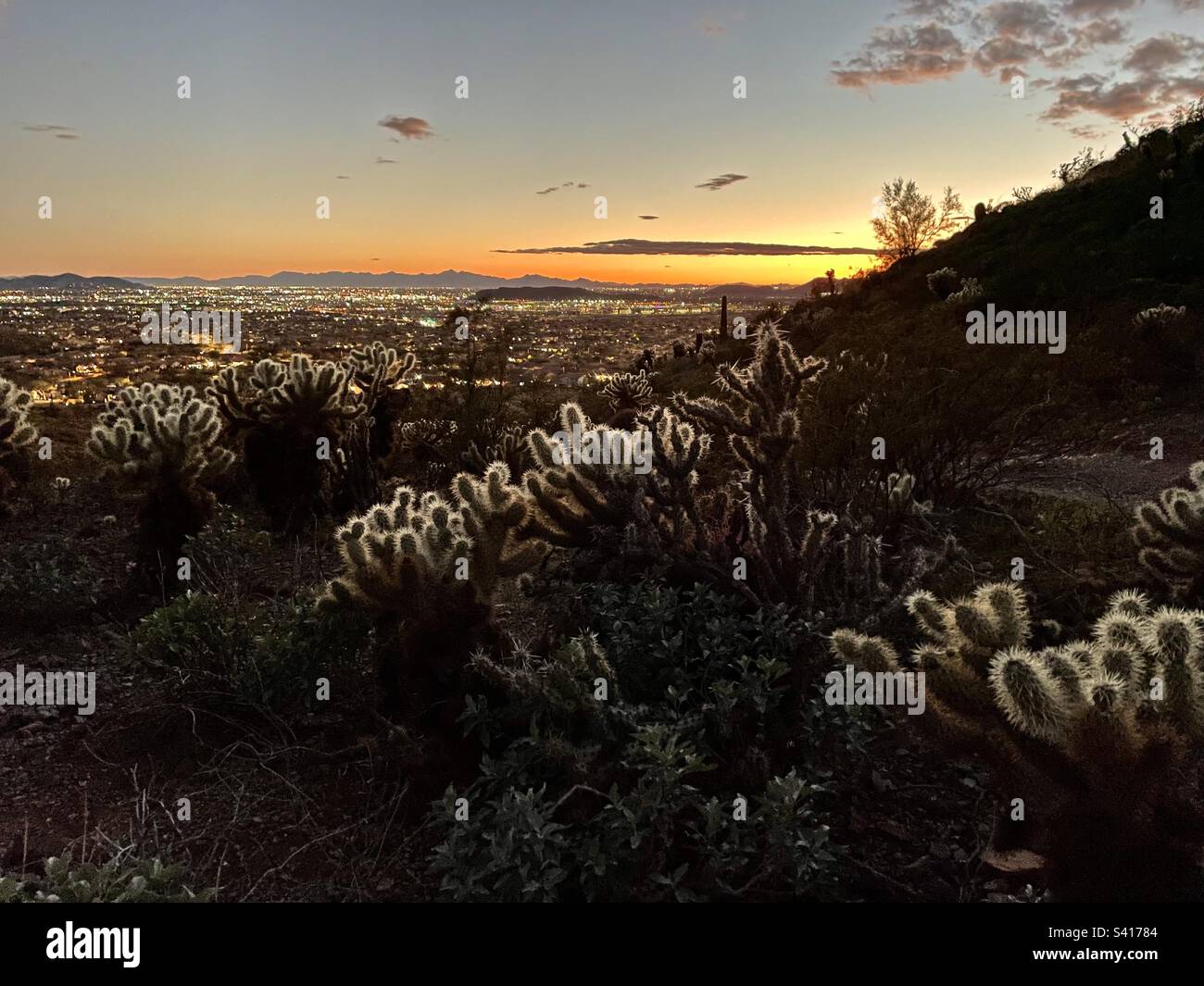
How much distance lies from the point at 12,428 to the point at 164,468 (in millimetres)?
3462

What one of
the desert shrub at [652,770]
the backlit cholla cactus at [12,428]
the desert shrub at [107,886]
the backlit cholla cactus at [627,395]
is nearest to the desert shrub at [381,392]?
the backlit cholla cactus at [627,395]

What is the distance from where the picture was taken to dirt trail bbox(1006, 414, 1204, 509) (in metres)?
8.48

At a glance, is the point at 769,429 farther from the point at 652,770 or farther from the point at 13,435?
the point at 13,435

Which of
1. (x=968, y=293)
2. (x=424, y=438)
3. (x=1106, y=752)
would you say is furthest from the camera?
(x=968, y=293)

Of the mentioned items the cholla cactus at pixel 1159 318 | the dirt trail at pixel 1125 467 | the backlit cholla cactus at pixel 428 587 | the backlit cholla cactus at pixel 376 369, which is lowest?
the backlit cholla cactus at pixel 428 587

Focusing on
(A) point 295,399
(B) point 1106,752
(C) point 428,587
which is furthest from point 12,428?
(B) point 1106,752

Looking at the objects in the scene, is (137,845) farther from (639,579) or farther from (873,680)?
(873,680)

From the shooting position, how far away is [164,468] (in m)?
7.18

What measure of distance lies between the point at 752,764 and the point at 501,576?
1.70 m

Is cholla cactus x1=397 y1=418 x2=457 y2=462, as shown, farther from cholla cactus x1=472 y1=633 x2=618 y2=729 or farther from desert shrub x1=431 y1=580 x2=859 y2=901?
cholla cactus x1=472 y1=633 x2=618 y2=729

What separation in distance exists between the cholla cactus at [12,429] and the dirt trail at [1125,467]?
10634mm

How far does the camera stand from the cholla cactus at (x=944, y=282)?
77.0 ft

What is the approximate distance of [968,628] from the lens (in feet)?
10.4

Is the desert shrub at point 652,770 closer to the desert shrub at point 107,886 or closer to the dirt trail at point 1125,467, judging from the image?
the desert shrub at point 107,886
